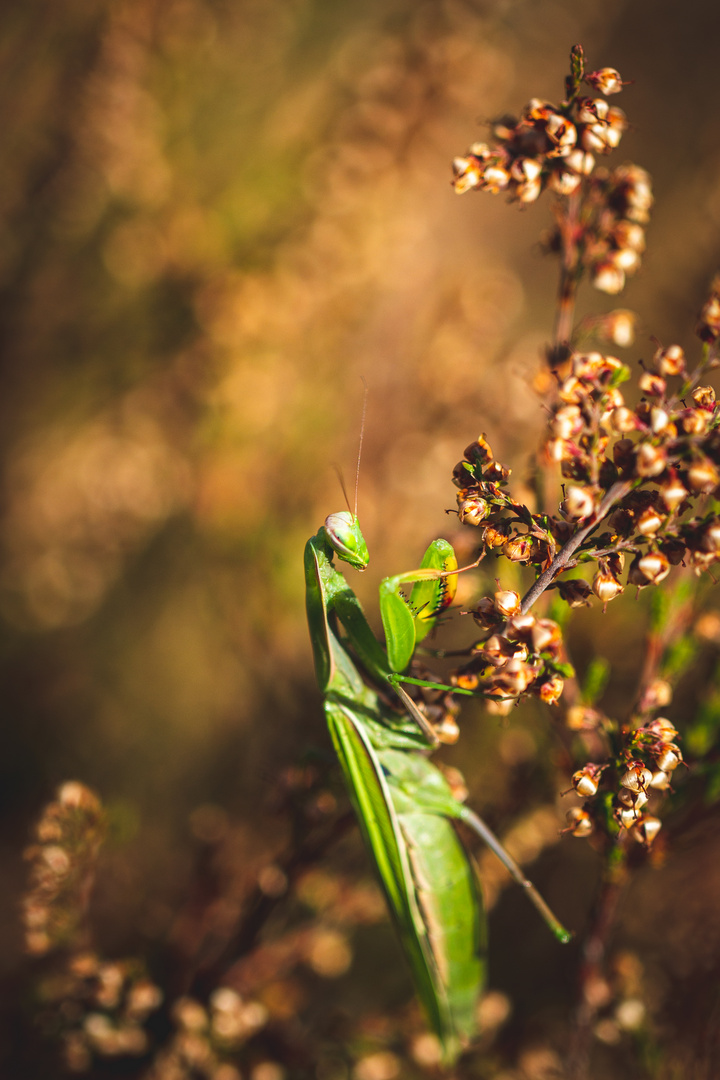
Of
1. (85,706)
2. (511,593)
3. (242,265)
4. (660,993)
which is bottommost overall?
(660,993)

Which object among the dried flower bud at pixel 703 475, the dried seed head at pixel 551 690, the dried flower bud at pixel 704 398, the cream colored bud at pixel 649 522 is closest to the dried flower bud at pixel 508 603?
the dried seed head at pixel 551 690

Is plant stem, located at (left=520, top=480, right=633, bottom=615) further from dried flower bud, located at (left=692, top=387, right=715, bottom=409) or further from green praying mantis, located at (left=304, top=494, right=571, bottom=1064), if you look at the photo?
green praying mantis, located at (left=304, top=494, right=571, bottom=1064)

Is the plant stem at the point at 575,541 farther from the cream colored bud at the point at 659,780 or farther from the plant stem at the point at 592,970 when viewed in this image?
the plant stem at the point at 592,970

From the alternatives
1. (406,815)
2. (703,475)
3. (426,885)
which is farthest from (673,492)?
(426,885)

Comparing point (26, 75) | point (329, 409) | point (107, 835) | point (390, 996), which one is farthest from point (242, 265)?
point (390, 996)

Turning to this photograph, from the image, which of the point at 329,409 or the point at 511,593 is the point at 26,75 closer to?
the point at 329,409
